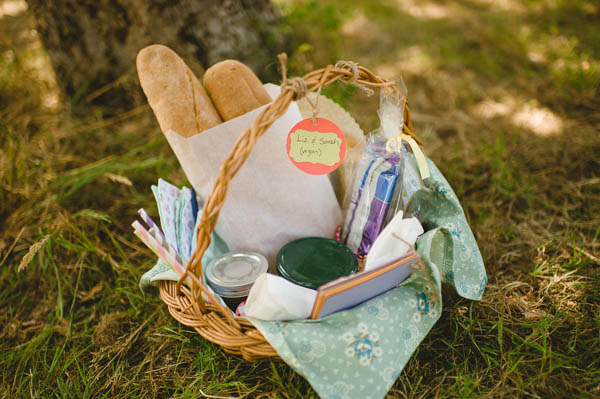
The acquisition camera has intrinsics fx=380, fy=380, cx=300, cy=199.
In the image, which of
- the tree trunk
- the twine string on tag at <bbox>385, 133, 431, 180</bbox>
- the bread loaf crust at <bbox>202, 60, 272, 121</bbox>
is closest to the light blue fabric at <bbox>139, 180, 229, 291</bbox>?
the bread loaf crust at <bbox>202, 60, 272, 121</bbox>

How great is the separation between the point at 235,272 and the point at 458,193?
1.16 meters

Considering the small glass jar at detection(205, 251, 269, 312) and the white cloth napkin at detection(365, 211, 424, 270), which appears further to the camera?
the small glass jar at detection(205, 251, 269, 312)

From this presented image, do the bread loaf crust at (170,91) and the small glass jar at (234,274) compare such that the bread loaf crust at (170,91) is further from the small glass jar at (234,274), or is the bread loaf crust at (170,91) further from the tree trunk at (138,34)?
the tree trunk at (138,34)

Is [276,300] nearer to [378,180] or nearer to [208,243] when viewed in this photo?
[208,243]

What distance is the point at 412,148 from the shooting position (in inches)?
43.9

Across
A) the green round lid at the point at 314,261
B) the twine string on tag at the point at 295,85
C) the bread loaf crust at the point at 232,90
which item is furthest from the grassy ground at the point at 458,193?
the twine string on tag at the point at 295,85

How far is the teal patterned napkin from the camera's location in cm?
89

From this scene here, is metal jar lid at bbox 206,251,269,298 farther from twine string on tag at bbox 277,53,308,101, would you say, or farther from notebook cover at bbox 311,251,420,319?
twine string on tag at bbox 277,53,308,101

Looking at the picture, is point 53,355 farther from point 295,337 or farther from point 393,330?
point 393,330

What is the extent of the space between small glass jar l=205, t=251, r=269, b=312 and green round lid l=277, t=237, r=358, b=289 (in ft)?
0.24

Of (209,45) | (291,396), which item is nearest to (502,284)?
(291,396)

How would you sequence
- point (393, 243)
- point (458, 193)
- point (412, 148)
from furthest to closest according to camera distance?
point (458, 193) → point (412, 148) → point (393, 243)

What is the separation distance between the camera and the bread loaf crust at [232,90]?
1177mm

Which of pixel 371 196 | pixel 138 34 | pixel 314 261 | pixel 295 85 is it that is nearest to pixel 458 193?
pixel 371 196
